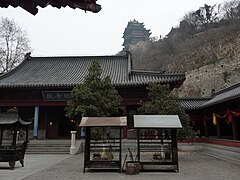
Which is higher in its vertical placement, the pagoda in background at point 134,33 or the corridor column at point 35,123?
the pagoda in background at point 134,33

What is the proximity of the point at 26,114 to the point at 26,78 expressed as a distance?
3259 mm

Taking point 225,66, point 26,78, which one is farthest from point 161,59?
point 26,78

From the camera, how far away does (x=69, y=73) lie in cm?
2205

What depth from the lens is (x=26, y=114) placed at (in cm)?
2061

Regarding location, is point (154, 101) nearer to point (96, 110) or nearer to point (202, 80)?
point (96, 110)

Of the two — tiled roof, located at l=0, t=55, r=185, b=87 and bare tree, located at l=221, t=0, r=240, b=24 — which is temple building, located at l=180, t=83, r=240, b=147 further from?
bare tree, located at l=221, t=0, r=240, b=24

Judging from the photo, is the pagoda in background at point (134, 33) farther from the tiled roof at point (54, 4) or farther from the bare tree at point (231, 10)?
the tiled roof at point (54, 4)

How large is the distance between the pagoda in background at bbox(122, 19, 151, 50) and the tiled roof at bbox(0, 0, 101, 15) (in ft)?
322

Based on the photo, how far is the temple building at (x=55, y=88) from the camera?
18.1 meters

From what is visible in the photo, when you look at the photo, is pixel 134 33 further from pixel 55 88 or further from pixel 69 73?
pixel 55 88

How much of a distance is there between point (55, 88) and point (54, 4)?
15730 millimetres

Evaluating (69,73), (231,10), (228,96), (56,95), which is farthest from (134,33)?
(228,96)

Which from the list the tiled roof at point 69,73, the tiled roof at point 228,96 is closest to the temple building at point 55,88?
the tiled roof at point 69,73

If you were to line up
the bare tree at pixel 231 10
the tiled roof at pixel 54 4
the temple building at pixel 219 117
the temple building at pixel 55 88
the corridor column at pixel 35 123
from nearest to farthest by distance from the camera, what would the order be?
1. the tiled roof at pixel 54 4
2. the temple building at pixel 219 117
3. the temple building at pixel 55 88
4. the corridor column at pixel 35 123
5. the bare tree at pixel 231 10
